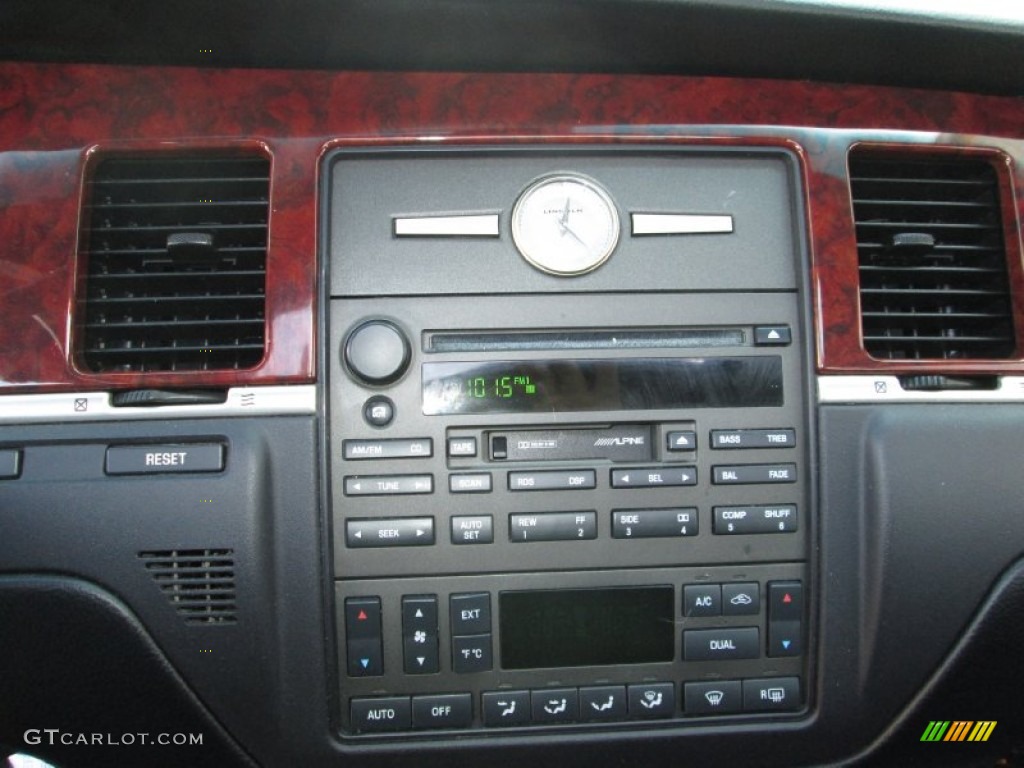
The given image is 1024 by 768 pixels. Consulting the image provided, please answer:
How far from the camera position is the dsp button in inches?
70.5

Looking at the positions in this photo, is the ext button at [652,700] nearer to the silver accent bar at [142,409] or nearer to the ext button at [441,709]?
the ext button at [441,709]

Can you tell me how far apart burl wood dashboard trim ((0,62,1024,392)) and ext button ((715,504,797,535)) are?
33 centimetres

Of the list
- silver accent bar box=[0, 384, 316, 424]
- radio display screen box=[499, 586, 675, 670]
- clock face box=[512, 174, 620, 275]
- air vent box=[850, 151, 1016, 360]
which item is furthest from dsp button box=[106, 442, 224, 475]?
air vent box=[850, 151, 1016, 360]

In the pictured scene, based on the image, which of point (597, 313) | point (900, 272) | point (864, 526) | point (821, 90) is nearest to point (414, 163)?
point (597, 313)

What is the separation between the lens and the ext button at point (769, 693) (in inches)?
75.6

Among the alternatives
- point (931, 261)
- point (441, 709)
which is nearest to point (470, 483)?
point (441, 709)

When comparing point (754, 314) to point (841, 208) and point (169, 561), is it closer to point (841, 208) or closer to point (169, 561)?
point (841, 208)

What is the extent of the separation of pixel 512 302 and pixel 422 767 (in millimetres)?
1023

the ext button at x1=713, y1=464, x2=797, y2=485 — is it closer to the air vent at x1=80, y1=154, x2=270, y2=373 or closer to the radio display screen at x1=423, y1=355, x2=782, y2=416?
the radio display screen at x1=423, y1=355, x2=782, y2=416

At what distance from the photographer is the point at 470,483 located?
72.5 inches

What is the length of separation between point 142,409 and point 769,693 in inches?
58.0

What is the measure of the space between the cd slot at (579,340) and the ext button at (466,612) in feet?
1.71

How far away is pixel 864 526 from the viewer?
1.93 metres

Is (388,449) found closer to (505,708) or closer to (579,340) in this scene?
(579,340)
